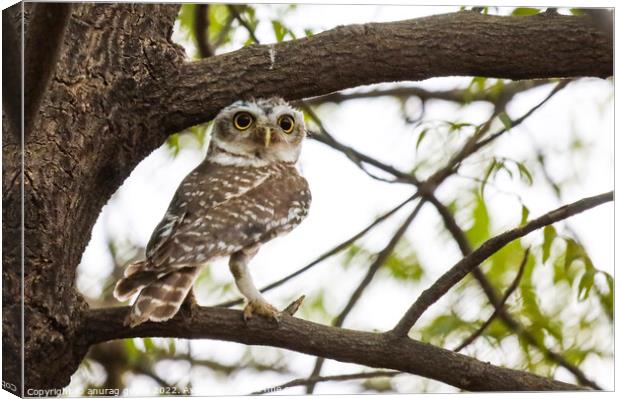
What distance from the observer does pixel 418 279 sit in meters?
2.81

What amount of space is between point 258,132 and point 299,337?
66 centimetres

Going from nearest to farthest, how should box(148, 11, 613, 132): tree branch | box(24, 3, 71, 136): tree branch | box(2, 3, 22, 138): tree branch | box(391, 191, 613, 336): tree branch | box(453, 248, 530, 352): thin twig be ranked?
box(24, 3, 71, 136): tree branch, box(2, 3, 22, 138): tree branch, box(391, 191, 613, 336): tree branch, box(148, 11, 613, 132): tree branch, box(453, 248, 530, 352): thin twig

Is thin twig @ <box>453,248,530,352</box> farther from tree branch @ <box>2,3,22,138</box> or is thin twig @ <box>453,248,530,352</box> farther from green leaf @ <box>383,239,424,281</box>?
tree branch @ <box>2,3,22,138</box>

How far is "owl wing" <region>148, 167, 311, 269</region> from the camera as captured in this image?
2.52 m

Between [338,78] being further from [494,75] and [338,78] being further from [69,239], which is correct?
[69,239]

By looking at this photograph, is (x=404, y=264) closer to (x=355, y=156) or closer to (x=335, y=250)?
(x=335, y=250)

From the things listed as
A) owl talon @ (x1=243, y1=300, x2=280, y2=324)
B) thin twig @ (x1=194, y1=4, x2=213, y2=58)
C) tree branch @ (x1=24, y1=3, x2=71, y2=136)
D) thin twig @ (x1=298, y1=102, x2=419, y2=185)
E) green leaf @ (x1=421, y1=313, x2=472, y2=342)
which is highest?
thin twig @ (x1=194, y1=4, x2=213, y2=58)

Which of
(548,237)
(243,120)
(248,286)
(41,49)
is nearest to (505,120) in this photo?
(548,237)

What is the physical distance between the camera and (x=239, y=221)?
104 inches

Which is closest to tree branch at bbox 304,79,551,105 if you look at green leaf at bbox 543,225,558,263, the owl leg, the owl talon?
green leaf at bbox 543,225,558,263

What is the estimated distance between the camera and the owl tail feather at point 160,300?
2.40m

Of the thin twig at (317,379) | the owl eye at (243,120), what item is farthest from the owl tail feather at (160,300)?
the owl eye at (243,120)

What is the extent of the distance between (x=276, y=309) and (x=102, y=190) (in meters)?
0.55

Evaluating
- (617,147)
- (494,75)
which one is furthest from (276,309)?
(617,147)
